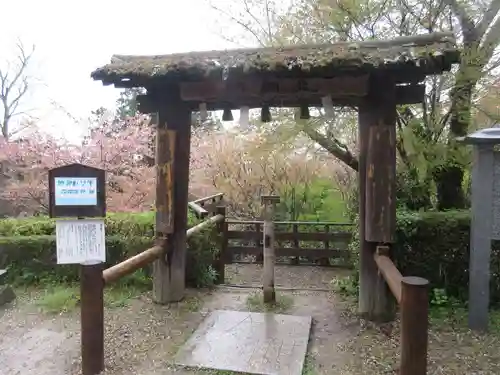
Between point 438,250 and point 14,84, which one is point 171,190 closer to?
point 438,250

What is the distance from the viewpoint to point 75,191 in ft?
13.9

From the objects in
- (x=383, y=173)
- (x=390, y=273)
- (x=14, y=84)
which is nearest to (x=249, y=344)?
(x=390, y=273)

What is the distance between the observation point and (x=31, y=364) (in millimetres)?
3404

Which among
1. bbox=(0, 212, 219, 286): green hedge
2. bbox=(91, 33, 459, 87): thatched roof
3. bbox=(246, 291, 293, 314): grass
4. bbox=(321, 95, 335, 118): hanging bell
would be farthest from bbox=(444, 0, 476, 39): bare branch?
bbox=(0, 212, 219, 286): green hedge

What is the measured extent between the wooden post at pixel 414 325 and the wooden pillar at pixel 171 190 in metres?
2.78

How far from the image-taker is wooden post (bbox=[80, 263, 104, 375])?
3117mm

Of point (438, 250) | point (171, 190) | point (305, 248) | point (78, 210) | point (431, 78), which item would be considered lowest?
point (305, 248)

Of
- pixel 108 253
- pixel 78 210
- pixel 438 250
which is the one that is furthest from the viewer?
pixel 108 253

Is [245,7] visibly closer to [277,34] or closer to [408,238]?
[277,34]

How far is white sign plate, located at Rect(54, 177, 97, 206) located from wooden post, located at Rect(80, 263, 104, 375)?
133 centimetres

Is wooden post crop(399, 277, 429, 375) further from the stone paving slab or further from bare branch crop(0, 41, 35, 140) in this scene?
bare branch crop(0, 41, 35, 140)

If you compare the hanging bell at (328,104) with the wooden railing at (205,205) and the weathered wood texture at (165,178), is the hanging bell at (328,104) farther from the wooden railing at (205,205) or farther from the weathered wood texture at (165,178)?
the wooden railing at (205,205)

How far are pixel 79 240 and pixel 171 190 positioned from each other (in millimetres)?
1095

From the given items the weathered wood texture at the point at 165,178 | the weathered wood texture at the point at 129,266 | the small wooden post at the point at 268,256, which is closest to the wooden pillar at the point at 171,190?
the weathered wood texture at the point at 165,178
